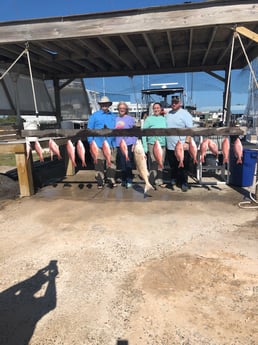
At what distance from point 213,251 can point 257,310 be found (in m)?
1.14

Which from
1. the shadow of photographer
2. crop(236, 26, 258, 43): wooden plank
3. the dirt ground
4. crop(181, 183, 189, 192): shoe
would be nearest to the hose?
the dirt ground

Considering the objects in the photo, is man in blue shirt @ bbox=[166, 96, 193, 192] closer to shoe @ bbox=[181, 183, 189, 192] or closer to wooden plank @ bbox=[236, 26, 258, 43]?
shoe @ bbox=[181, 183, 189, 192]

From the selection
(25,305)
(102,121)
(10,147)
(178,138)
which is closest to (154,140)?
(178,138)

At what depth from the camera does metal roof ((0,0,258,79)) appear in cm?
463

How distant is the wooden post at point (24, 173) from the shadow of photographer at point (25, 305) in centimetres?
341

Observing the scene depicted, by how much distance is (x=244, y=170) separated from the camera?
6.50 meters

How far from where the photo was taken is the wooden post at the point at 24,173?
6.28 meters

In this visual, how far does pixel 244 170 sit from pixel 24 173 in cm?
476

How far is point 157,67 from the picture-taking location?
9.57 meters

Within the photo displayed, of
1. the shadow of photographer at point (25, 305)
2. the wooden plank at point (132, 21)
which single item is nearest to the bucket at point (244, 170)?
the wooden plank at point (132, 21)

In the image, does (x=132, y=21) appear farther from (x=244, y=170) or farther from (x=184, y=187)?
(x=244, y=170)

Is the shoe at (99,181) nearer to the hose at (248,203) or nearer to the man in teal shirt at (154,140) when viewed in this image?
the man in teal shirt at (154,140)

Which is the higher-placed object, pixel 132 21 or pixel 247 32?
pixel 132 21

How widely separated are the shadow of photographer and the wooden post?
3413 millimetres
